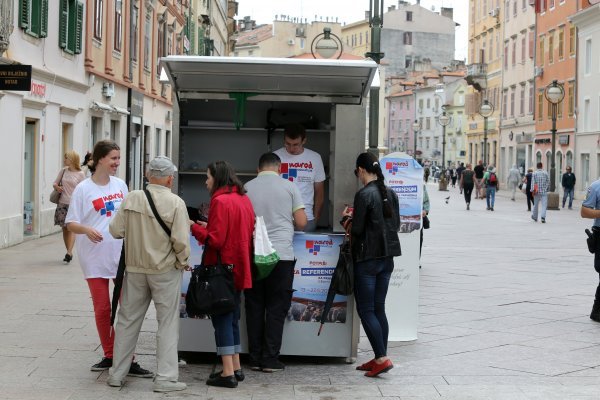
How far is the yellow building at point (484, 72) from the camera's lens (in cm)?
7594

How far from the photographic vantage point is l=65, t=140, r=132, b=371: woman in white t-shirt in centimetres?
864

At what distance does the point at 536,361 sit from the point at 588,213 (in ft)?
7.97

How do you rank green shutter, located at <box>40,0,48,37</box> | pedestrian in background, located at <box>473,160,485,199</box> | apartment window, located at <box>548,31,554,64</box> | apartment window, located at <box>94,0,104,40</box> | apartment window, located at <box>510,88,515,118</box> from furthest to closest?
apartment window, located at <box>510,88,515,118</box>, apartment window, located at <box>548,31,554,64</box>, pedestrian in background, located at <box>473,160,485,199</box>, apartment window, located at <box>94,0,104,40</box>, green shutter, located at <box>40,0,48,37</box>

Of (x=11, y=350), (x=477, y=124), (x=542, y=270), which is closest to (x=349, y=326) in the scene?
(x=11, y=350)

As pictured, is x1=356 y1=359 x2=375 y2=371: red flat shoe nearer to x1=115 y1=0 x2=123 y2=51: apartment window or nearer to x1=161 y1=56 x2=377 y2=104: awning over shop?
x1=161 y1=56 x2=377 y2=104: awning over shop

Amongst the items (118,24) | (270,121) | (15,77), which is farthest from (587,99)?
(270,121)

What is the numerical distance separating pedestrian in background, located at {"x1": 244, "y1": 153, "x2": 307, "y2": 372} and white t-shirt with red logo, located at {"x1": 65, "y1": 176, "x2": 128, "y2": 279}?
3.64ft

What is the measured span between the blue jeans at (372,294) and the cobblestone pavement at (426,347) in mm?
327

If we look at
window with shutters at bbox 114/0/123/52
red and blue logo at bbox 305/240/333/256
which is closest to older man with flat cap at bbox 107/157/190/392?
red and blue logo at bbox 305/240/333/256

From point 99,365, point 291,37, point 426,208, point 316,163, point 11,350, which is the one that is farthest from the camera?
point 291,37

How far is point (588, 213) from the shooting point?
11492 millimetres

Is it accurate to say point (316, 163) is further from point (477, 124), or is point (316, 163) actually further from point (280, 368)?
point (477, 124)

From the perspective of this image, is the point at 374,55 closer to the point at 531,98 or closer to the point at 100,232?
the point at 100,232

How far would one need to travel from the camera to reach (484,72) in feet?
261
